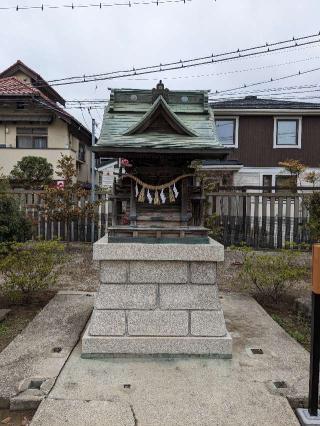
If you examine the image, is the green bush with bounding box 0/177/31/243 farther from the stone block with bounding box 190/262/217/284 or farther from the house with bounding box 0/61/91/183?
the house with bounding box 0/61/91/183

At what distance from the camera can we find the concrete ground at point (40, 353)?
3.28 metres

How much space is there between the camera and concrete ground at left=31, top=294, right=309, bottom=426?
117 inches

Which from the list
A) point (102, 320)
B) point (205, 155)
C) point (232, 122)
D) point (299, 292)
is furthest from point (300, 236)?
point (232, 122)

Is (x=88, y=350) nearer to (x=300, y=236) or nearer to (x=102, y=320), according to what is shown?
(x=102, y=320)

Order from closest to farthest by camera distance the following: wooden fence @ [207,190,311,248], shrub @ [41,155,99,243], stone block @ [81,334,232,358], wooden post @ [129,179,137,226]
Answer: stone block @ [81,334,232,358] < wooden post @ [129,179,137,226] < shrub @ [41,155,99,243] < wooden fence @ [207,190,311,248]

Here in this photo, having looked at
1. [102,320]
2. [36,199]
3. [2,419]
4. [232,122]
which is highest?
[232,122]

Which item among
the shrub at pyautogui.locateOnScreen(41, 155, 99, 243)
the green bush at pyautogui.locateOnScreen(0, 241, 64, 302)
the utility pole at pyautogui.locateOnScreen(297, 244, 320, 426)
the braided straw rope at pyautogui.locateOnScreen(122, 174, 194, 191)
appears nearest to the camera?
the utility pole at pyautogui.locateOnScreen(297, 244, 320, 426)

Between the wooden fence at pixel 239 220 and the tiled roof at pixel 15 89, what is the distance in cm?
942

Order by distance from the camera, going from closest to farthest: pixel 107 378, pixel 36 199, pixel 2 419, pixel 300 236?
pixel 2 419 → pixel 107 378 → pixel 300 236 → pixel 36 199

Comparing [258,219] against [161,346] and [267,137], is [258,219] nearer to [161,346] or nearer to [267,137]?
[161,346]

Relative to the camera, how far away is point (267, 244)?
1009 cm

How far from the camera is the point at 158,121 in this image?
4.53 metres

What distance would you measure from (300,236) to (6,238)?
7420 millimetres

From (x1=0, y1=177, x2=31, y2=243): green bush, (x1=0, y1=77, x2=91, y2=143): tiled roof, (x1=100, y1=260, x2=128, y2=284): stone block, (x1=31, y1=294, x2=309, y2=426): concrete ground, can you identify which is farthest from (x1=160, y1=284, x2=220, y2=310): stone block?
(x1=0, y1=77, x2=91, y2=143): tiled roof
